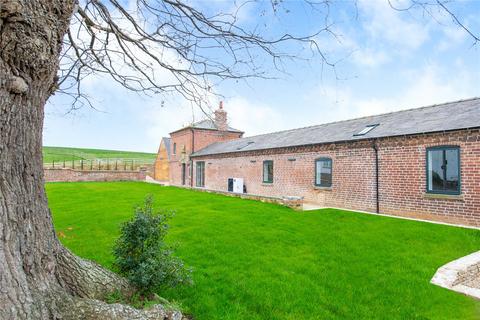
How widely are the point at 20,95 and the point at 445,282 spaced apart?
22.7ft

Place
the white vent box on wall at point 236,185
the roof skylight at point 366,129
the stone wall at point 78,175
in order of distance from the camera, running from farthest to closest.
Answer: the stone wall at point 78,175 → the white vent box on wall at point 236,185 → the roof skylight at point 366,129

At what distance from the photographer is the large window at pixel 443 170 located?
11.1 m

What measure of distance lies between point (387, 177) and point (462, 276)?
769cm

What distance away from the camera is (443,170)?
11.4 meters

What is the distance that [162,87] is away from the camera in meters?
5.09

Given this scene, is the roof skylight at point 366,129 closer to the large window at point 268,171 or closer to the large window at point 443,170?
the large window at point 443,170

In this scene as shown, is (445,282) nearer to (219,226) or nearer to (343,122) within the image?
(219,226)

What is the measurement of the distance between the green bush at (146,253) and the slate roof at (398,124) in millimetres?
11141

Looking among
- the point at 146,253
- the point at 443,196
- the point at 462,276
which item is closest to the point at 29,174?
the point at 146,253

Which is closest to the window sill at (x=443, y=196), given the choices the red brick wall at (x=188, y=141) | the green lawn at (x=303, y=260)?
the green lawn at (x=303, y=260)

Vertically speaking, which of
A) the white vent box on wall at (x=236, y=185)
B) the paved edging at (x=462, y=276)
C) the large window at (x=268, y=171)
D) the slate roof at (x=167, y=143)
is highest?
the slate roof at (x=167, y=143)

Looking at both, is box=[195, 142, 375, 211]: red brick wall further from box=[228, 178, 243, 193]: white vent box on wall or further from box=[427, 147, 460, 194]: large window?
box=[427, 147, 460, 194]: large window

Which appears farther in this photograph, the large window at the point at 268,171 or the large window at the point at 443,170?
the large window at the point at 268,171

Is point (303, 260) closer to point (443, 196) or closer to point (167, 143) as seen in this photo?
point (443, 196)
